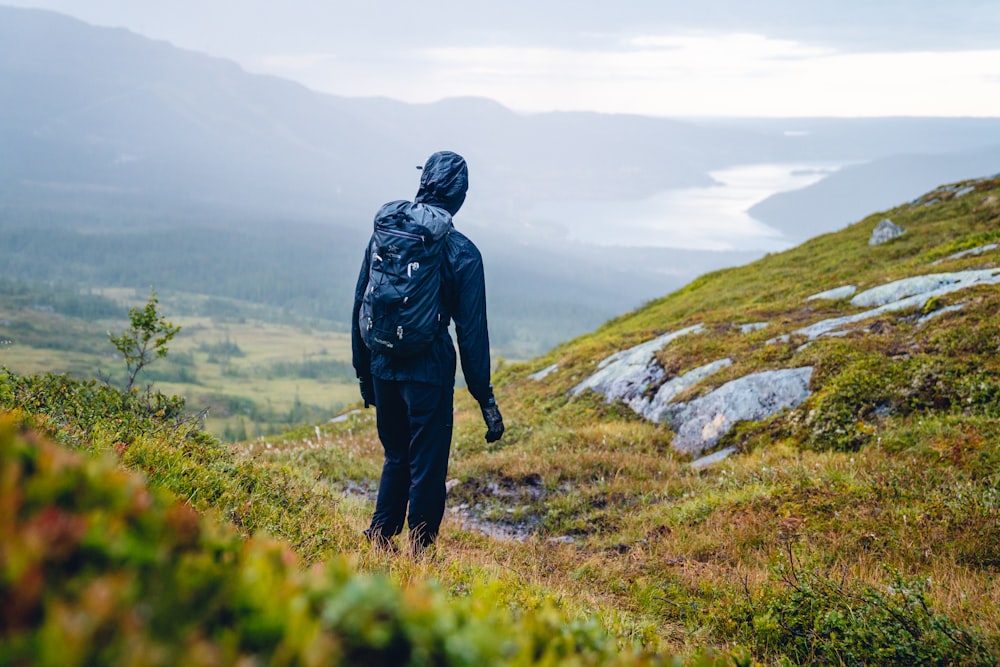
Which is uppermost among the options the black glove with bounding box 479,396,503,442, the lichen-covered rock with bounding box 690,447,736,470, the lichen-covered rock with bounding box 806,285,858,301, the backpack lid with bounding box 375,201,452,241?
the backpack lid with bounding box 375,201,452,241

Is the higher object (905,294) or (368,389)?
(905,294)

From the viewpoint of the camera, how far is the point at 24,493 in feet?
4.99

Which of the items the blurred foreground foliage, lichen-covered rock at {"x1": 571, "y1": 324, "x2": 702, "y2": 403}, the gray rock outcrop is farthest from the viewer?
lichen-covered rock at {"x1": 571, "y1": 324, "x2": 702, "y2": 403}

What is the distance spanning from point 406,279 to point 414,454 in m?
1.65

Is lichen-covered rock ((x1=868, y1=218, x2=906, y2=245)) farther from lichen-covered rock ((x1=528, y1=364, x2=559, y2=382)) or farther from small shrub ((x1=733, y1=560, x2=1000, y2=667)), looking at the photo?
small shrub ((x1=733, y1=560, x2=1000, y2=667))

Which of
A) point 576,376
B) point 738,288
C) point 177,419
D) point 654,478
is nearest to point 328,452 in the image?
point 177,419

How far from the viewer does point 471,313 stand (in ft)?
20.0

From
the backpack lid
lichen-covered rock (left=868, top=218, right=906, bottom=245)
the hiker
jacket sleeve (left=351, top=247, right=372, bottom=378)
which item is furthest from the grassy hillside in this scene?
lichen-covered rock (left=868, top=218, right=906, bottom=245)

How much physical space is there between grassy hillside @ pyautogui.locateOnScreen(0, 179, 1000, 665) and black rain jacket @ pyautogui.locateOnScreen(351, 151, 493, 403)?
152cm

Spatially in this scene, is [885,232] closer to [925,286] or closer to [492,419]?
[925,286]

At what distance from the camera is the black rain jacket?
603 centimetres

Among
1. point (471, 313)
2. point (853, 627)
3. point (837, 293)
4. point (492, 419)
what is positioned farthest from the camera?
point (837, 293)

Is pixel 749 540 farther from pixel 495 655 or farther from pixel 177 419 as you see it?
pixel 177 419

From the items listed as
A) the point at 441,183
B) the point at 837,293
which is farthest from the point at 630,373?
the point at 441,183
